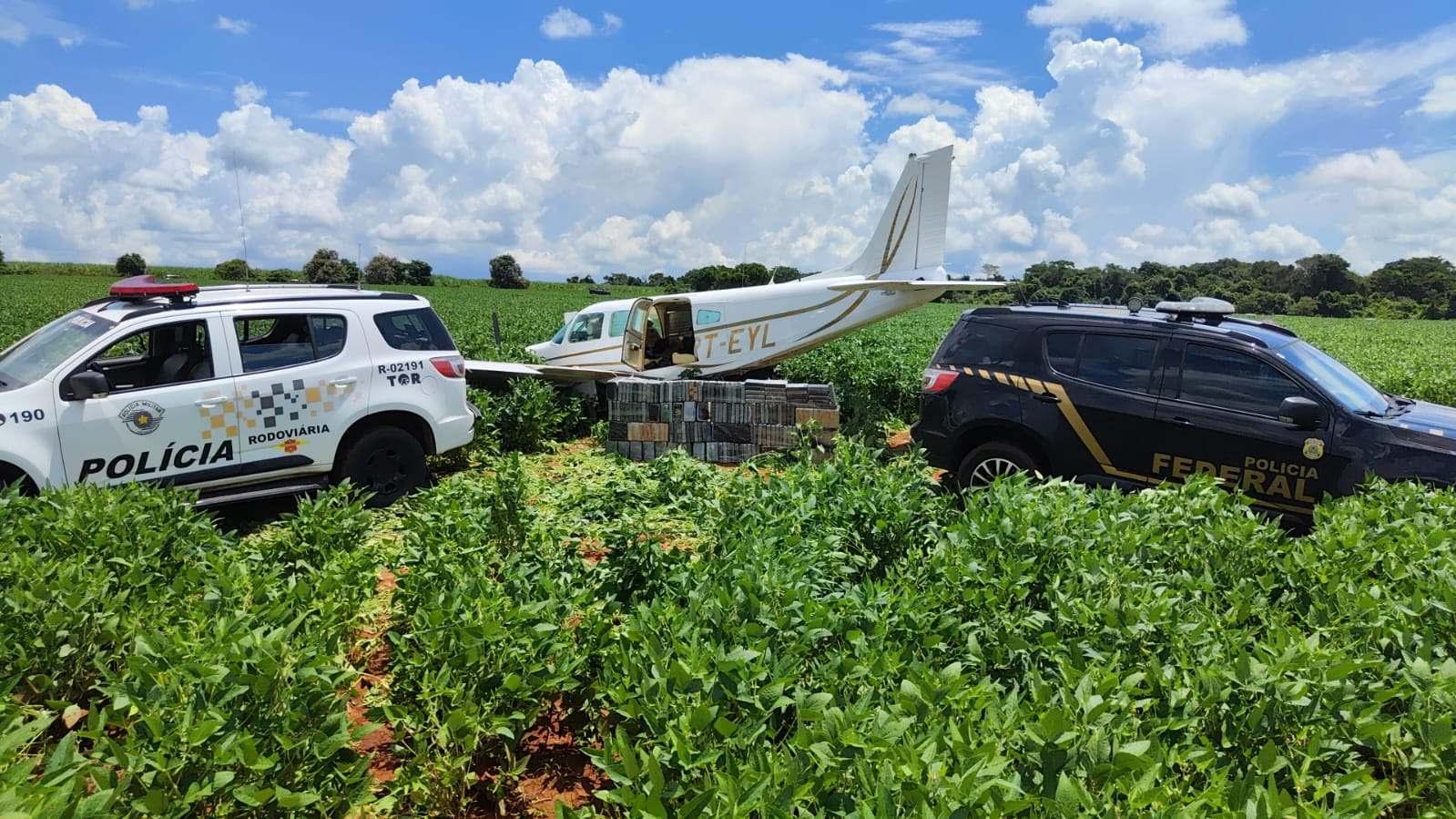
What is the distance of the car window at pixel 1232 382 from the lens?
626 centimetres

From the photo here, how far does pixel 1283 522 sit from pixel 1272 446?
24.5 inches

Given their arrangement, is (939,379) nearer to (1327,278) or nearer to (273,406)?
(273,406)

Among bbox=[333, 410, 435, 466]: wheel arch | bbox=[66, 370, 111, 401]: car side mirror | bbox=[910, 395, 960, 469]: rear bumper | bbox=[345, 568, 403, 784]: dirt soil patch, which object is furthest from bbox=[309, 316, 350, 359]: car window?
bbox=[910, 395, 960, 469]: rear bumper

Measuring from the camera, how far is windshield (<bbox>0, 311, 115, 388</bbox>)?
243 inches

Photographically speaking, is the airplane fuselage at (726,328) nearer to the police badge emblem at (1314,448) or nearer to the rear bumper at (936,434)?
the rear bumper at (936,434)

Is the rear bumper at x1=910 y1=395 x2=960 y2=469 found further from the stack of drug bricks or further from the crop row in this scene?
the crop row

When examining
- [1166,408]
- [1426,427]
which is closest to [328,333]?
[1166,408]

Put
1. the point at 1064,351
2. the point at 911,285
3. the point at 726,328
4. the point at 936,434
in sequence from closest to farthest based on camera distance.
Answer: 1. the point at 1064,351
2. the point at 936,434
3. the point at 726,328
4. the point at 911,285

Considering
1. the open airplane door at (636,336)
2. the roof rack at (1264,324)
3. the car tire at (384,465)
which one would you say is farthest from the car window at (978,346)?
the open airplane door at (636,336)

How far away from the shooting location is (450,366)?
26.0ft

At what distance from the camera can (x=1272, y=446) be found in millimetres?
6172

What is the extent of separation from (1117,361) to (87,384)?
8.44 m

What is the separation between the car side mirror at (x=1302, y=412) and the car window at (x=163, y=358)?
8.77 meters

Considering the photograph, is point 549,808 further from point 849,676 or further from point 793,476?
point 793,476
